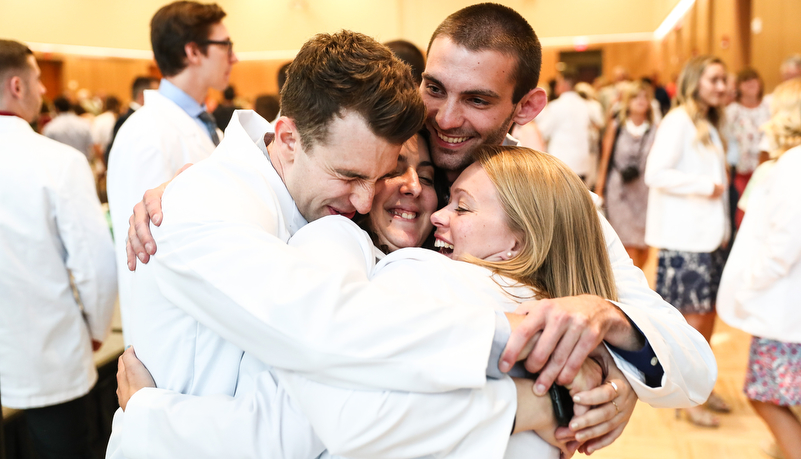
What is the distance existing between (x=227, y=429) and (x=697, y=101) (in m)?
3.79

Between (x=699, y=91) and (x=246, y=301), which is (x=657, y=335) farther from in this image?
(x=699, y=91)

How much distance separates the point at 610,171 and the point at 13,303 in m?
4.80

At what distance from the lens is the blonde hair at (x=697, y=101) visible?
12.8 feet

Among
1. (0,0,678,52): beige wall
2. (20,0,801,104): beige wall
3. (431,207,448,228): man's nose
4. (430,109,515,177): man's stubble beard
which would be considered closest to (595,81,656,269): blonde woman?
(20,0,801,104): beige wall

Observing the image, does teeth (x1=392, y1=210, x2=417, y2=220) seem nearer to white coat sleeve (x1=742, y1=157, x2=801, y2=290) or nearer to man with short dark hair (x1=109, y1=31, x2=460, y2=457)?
man with short dark hair (x1=109, y1=31, x2=460, y2=457)

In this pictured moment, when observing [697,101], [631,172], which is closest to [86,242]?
[697,101]

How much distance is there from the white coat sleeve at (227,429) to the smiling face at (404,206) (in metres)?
0.60

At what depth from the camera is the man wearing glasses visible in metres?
2.67

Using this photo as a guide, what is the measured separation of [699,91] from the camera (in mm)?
3951

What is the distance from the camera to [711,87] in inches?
154

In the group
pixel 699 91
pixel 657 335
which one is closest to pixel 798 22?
pixel 699 91

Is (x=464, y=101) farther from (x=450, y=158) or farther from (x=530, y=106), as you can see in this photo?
(x=530, y=106)

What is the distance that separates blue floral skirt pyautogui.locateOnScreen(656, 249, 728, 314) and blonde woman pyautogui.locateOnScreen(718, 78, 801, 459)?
0.74 metres

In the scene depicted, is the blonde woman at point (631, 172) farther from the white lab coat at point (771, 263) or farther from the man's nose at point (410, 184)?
the man's nose at point (410, 184)
